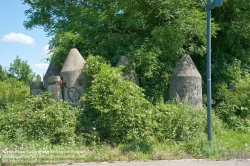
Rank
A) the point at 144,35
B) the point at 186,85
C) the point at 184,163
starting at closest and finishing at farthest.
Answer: the point at 184,163
the point at 186,85
the point at 144,35

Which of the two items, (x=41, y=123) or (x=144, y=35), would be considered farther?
(x=144, y=35)

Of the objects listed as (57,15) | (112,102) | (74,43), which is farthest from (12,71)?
(112,102)

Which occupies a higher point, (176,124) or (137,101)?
(137,101)

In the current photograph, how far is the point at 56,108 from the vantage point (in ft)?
24.3

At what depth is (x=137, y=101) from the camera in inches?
291

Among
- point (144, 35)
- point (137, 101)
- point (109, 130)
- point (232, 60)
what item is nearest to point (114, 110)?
point (109, 130)

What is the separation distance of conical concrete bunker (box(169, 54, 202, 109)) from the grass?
2.26m

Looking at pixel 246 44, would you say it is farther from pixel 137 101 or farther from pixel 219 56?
pixel 137 101

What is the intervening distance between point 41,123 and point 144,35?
18.2 ft

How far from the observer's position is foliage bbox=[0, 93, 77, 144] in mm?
6918

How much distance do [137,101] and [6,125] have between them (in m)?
3.71

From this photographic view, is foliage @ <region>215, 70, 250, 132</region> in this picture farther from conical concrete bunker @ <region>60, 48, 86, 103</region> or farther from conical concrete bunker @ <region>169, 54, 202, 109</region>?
conical concrete bunker @ <region>60, 48, 86, 103</region>

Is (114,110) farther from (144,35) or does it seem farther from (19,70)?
(19,70)

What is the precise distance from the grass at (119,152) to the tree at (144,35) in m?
3.23
